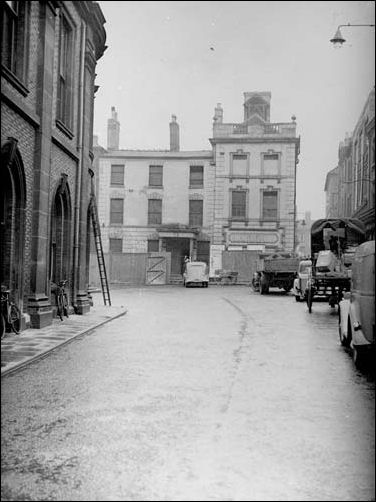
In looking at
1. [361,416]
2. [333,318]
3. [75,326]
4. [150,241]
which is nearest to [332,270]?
[333,318]

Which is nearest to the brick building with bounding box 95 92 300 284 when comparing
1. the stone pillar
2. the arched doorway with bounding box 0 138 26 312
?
the stone pillar

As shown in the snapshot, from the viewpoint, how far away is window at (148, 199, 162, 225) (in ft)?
140

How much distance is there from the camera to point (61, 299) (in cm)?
1316

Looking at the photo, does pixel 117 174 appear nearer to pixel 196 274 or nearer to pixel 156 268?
pixel 156 268

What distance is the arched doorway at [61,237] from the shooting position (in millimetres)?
13383

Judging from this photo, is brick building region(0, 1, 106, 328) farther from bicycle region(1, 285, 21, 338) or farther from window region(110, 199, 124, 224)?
window region(110, 199, 124, 224)

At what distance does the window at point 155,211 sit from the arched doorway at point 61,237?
2875cm

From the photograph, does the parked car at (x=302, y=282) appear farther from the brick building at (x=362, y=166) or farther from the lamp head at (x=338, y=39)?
the lamp head at (x=338, y=39)

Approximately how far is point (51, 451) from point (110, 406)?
4.46 ft

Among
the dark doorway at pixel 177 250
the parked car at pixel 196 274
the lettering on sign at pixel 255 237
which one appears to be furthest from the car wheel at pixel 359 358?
the dark doorway at pixel 177 250

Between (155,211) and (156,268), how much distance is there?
17.0ft

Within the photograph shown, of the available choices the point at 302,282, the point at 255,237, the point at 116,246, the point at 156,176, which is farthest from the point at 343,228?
the point at 156,176

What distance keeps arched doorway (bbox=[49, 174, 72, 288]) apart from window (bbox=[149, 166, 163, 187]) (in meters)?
28.4

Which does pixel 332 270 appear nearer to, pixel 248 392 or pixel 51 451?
pixel 248 392
